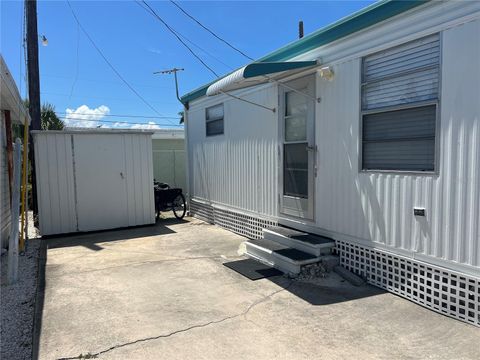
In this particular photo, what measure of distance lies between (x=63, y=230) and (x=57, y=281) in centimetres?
314

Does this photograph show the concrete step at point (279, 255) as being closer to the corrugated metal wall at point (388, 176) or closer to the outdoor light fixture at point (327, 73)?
the corrugated metal wall at point (388, 176)

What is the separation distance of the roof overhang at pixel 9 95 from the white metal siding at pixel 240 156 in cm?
373

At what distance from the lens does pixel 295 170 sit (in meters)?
5.61

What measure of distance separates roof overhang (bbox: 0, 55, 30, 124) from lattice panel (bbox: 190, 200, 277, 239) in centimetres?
427

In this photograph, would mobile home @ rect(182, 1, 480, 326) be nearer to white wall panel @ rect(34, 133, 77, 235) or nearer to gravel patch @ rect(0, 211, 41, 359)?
gravel patch @ rect(0, 211, 41, 359)

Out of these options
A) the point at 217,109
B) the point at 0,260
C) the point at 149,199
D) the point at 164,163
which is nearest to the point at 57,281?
the point at 0,260

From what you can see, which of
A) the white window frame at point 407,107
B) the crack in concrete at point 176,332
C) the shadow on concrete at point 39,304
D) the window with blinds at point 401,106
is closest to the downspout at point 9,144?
the shadow on concrete at point 39,304

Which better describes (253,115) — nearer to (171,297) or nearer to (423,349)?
(171,297)

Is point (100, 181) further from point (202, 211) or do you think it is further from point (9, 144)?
point (202, 211)

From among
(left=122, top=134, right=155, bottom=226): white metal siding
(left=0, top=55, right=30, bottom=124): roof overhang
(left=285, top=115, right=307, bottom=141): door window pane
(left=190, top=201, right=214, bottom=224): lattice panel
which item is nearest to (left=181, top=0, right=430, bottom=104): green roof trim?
(left=285, top=115, right=307, bottom=141): door window pane

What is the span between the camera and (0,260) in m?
5.41

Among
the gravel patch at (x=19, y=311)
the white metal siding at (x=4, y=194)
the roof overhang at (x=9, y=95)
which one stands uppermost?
the roof overhang at (x=9, y=95)

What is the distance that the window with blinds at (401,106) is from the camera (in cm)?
364

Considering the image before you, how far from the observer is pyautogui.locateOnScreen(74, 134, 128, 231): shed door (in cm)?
755
